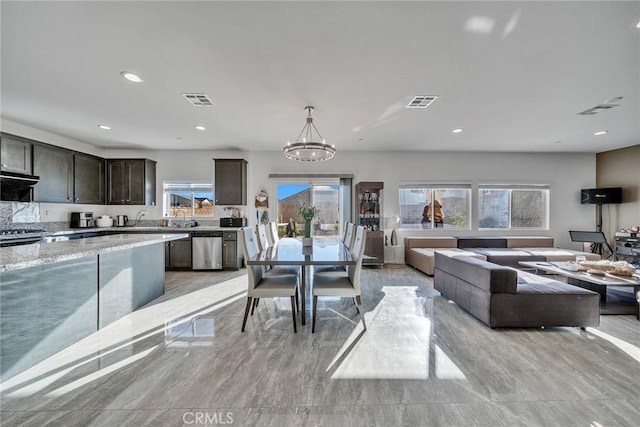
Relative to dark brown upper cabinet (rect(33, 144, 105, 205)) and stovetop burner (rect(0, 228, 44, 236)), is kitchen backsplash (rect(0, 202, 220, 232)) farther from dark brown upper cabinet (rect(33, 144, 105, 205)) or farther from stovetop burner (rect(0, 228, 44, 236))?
dark brown upper cabinet (rect(33, 144, 105, 205))

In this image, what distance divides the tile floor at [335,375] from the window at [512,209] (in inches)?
148

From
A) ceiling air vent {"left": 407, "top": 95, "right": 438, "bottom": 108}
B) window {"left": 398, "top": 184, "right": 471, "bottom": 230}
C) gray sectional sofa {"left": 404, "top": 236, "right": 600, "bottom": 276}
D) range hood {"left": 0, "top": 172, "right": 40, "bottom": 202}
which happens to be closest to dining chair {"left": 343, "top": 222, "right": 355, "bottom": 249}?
ceiling air vent {"left": 407, "top": 95, "right": 438, "bottom": 108}

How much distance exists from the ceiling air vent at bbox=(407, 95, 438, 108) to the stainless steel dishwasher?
445 cm

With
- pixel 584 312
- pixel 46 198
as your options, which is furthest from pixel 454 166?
pixel 46 198

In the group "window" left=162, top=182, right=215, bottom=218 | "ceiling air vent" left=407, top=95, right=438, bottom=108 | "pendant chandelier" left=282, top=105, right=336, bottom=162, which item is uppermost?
"ceiling air vent" left=407, top=95, right=438, bottom=108

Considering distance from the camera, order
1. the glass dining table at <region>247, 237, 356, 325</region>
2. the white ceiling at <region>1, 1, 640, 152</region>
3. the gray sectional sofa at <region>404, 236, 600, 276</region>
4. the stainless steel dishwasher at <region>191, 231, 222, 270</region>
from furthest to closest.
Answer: the gray sectional sofa at <region>404, 236, 600, 276</region> → the stainless steel dishwasher at <region>191, 231, 222, 270</region> → the glass dining table at <region>247, 237, 356, 325</region> → the white ceiling at <region>1, 1, 640, 152</region>

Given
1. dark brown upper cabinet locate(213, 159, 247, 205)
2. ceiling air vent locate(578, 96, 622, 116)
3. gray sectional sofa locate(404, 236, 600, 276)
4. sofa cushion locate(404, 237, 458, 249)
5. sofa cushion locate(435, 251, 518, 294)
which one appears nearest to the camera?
sofa cushion locate(435, 251, 518, 294)

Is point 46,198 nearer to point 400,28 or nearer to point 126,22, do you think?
point 126,22

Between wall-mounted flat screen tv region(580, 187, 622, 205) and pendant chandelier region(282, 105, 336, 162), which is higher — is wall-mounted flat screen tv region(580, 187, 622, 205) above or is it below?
below

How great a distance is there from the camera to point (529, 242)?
614 centimetres

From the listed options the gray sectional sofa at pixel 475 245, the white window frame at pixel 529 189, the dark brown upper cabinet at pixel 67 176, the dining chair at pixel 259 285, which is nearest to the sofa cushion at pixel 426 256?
the gray sectional sofa at pixel 475 245

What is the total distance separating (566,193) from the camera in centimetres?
650

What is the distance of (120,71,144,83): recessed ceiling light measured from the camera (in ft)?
9.05

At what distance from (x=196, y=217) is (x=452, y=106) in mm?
5658
